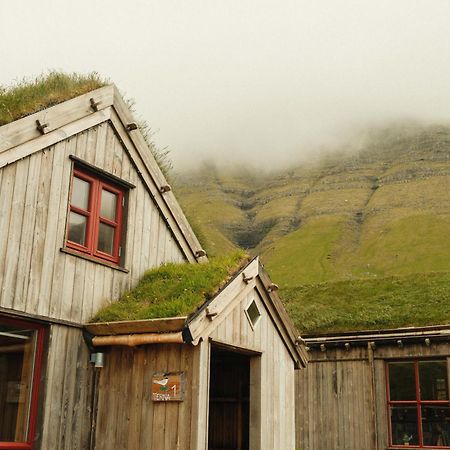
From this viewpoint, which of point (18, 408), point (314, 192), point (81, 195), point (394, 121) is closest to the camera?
point (18, 408)

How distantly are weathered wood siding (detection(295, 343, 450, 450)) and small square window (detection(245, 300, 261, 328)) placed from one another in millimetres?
6448

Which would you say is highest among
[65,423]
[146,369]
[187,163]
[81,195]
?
[187,163]

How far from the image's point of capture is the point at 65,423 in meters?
8.98

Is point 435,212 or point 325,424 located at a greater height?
point 435,212

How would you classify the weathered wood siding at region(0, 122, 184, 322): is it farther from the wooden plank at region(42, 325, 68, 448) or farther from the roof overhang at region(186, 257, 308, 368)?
the roof overhang at region(186, 257, 308, 368)

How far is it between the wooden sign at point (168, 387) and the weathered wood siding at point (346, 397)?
28.1 ft

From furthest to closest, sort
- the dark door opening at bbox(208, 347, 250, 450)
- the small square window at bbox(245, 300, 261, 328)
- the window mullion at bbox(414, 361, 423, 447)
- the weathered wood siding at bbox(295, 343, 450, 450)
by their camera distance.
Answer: the weathered wood siding at bbox(295, 343, 450, 450) → the window mullion at bbox(414, 361, 423, 447) → the dark door opening at bbox(208, 347, 250, 450) → the small square window at bbox(245, 300, 261, 328)

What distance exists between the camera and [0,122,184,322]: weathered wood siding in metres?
8.60

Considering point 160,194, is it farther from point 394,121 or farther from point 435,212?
point 394,121

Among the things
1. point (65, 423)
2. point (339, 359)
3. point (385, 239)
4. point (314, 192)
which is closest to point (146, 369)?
point (65, 423)

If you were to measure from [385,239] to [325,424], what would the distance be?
289 feet

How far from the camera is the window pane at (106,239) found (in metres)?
10.4

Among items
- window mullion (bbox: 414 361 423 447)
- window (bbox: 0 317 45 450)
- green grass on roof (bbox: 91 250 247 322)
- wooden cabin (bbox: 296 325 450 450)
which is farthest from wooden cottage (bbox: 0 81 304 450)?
window mullion (bbox: 414 361 423 447)

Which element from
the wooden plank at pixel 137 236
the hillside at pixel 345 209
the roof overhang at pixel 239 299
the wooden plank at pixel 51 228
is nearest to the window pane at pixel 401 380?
the roof overhang at pixel 239 299
